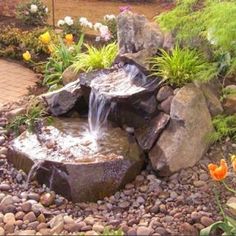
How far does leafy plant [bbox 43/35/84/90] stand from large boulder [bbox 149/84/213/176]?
5.37 ft

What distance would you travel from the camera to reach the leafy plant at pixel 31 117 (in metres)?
4.13

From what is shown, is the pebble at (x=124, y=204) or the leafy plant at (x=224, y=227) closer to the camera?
the leafy plant at (x=224, y=227)

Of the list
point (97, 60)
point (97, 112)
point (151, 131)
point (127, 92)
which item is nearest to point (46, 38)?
point (97, 60)

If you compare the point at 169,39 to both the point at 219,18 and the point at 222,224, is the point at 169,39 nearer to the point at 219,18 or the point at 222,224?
the point at 219,18

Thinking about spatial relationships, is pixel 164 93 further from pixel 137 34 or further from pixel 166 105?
pixel 137 34

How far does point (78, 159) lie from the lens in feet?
11.5

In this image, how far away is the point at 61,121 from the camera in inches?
162

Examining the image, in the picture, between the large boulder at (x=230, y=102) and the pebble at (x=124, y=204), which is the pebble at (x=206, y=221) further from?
the large boulder at (x=230, y=102)

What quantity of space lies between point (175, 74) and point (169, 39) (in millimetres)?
396

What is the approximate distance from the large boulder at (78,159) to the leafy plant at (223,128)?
529mm

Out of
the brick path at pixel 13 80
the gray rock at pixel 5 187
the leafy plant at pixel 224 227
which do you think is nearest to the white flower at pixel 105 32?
the brick path at pixel 13 80

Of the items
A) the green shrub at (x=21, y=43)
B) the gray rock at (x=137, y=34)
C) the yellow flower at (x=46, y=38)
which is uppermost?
the gray rock at (x=137, y=34)

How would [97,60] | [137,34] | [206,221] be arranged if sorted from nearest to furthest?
[206,221] → [137,34] → [97,60]

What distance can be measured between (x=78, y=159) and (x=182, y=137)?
2.34ft
